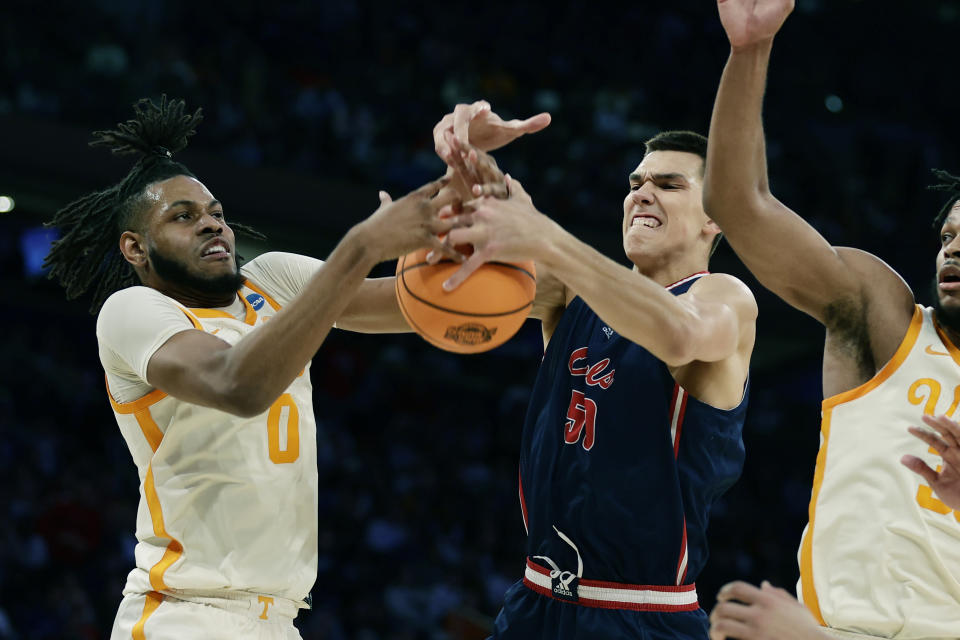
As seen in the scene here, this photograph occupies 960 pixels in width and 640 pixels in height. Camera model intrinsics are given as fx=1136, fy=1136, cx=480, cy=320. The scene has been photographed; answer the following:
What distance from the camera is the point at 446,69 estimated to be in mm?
12266

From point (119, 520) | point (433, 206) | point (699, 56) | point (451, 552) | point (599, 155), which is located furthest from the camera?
point (699, 56)

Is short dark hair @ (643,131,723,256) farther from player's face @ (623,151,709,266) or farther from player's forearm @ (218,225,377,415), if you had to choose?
player's forearm @ (218,225,377,415)

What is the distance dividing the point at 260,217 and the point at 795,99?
7.04m

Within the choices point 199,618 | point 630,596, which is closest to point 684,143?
point 630,596

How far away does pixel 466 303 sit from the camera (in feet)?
9.68

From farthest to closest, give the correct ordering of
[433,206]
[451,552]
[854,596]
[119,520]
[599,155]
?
[599,155], [451,552], [119,520], [854,596], [433,206]

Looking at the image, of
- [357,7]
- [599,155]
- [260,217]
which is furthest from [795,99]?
[260,217]

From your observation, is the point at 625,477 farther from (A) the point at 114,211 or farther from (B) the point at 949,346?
(A) the point at 114,211

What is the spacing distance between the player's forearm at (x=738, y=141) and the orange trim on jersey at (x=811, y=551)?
723 mm

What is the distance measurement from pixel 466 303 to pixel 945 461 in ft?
4.06

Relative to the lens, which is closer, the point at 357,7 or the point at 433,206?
the point at 433,206

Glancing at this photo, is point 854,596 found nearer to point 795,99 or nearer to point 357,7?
point 357,7

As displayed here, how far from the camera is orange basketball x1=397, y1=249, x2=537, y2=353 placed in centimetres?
296

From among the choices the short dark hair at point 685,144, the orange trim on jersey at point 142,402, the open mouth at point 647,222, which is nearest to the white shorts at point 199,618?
the orange trim on jersey at point 142,402
